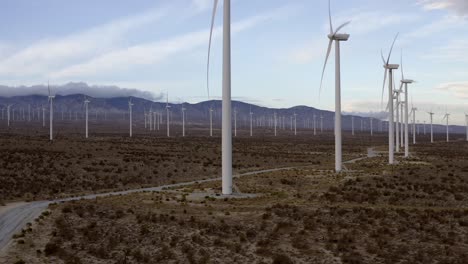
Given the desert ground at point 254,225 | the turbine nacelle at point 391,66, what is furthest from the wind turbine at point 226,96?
the turbine nacelle at point 391,66

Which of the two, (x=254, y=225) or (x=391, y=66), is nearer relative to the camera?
(x=254, y=225)

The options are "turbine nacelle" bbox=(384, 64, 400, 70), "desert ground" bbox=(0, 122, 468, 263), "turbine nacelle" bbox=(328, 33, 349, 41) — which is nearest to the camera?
"desert ground" bbox=(0, 122, 468, 263)

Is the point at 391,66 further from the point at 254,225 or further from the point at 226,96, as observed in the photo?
the point at 254,225

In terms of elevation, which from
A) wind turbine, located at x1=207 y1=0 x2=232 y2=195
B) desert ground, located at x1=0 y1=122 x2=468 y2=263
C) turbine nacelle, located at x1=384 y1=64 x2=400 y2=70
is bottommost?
desert ground, located at x1=0 y1=122 x2=468 y2=263

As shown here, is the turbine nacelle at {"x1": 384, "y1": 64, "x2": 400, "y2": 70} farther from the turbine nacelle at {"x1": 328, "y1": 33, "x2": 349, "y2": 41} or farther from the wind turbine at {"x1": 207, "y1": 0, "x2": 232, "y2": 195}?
the wind turbine at {"x1": 207, "y1": 0, "x2": 232, "y2": 195}

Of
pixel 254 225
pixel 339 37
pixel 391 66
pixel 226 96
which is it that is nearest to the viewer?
pixel 254 225

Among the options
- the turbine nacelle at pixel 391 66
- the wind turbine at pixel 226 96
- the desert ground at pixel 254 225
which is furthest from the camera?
the turbine nacelle at pixel 391 66

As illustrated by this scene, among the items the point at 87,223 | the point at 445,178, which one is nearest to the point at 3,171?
the point at 87,223

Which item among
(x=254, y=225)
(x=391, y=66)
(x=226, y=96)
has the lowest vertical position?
(x=254, y=225)

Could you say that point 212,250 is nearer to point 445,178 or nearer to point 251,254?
point 251,254

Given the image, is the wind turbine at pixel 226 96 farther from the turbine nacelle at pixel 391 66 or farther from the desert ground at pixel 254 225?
the turbine nacelle at pixel 391 66

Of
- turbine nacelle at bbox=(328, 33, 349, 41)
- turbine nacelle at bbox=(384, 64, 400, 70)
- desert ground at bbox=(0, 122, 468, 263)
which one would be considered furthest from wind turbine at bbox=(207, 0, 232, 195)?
turbine nacelle at bbox=(384, 64, 400, 70)

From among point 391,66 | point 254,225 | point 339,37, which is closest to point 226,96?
point 254,225
